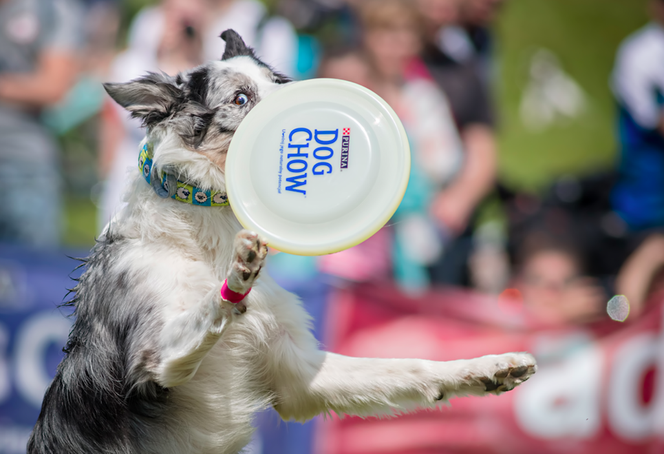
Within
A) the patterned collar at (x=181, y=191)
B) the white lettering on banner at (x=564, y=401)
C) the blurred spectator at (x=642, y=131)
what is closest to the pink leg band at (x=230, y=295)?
the patterned collar at (x=181, y=191)

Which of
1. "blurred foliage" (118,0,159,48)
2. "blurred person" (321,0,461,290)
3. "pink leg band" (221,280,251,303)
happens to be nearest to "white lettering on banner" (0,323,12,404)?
"blurred person" (321,0,461,290)

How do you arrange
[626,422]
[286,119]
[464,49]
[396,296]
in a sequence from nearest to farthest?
[286,119], [626,422], [396,296], [464,49]

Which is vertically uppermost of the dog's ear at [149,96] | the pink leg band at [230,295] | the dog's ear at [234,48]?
the dog's ear at [234,48]

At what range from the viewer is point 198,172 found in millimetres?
3125

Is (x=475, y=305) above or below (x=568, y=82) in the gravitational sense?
below

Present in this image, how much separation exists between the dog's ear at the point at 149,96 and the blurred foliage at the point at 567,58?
38.7ft

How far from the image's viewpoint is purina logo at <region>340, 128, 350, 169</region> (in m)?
2.93

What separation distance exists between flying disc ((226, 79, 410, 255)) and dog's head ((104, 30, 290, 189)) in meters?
0.24

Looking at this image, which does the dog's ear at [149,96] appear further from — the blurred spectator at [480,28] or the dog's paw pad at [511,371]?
the blurred spectator at [480,28]

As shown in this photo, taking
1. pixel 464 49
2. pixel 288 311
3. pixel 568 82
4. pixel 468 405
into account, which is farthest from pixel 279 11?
pixel 568 82

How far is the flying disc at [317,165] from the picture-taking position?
9.32ft

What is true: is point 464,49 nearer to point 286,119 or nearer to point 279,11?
point 279,11

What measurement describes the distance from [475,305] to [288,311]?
302cm

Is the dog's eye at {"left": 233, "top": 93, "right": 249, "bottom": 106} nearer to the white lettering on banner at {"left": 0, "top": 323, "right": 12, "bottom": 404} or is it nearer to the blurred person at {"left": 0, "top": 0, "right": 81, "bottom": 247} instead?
the white lettering on banner at {"left": 0, "top": 323, "right": 12, "bottom": 404}
